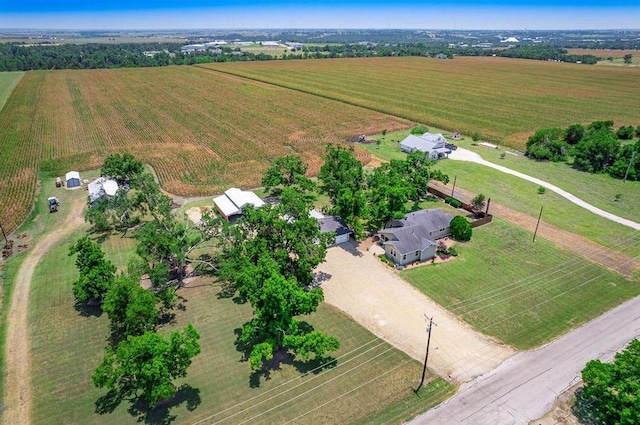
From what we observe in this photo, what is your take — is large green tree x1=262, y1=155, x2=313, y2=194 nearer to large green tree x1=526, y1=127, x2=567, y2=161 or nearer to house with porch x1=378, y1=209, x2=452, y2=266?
house with porch x1=378, y1=209, x2=452, y2=266

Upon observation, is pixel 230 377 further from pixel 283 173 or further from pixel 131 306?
pixel 283 173

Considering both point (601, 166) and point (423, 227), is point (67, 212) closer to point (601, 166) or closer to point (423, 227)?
point (423, 227)

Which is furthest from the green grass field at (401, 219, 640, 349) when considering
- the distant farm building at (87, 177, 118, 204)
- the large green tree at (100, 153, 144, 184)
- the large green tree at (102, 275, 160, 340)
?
the large green tree at (100, 153, 144, 184)

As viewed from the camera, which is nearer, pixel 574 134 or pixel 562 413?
pixel 562 413

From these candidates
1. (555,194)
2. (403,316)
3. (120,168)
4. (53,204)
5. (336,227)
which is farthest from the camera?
(555,194)

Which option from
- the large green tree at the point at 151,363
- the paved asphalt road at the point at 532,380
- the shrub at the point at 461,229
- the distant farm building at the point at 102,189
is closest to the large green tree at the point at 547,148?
the shrub at the point at 461,229

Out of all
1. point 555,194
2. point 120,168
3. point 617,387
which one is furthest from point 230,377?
point 555,194
